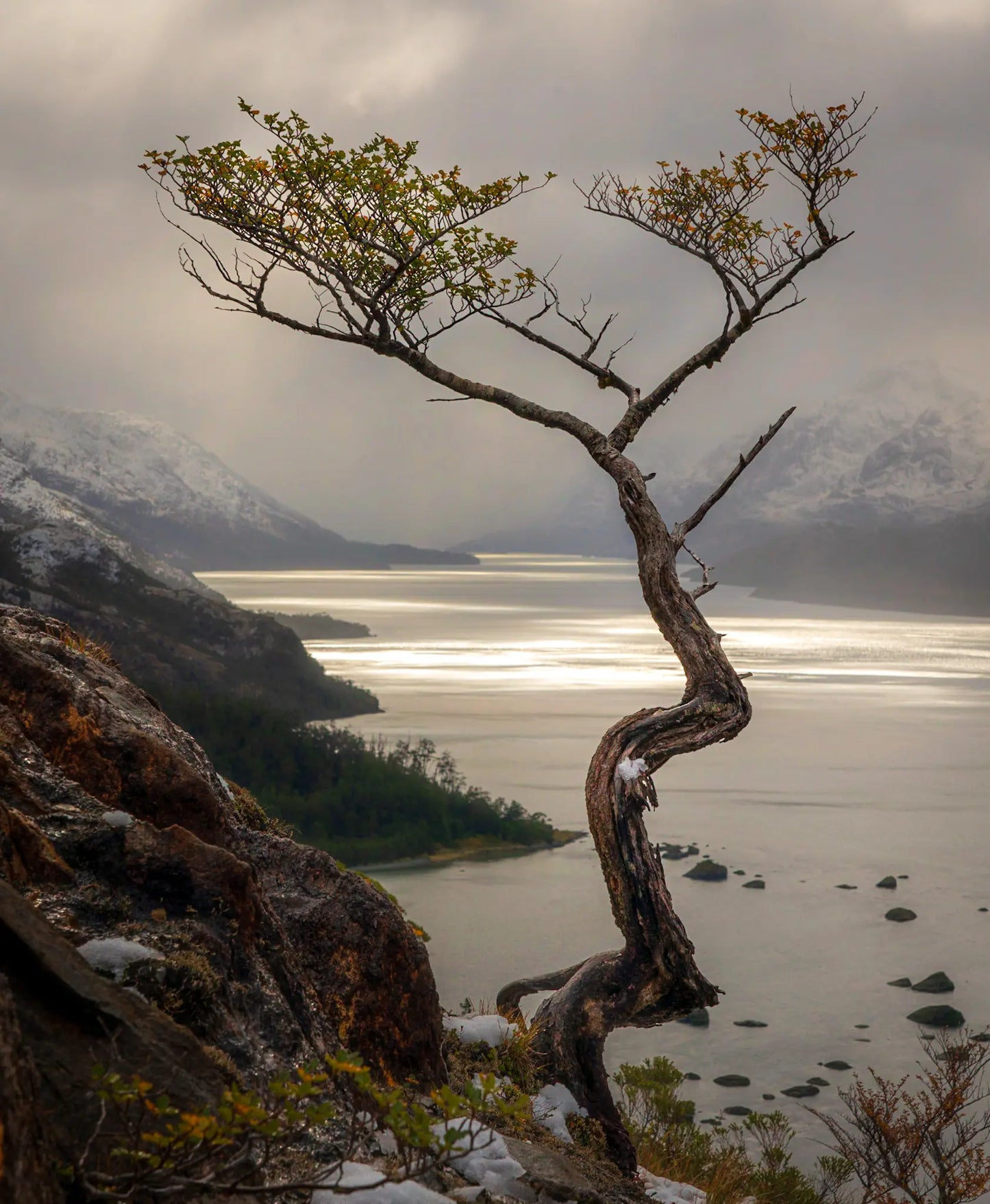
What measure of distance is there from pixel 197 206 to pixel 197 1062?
29.7ft

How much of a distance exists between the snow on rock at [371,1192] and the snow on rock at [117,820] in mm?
2090

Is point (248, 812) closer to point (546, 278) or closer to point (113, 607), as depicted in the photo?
point (546, 278)

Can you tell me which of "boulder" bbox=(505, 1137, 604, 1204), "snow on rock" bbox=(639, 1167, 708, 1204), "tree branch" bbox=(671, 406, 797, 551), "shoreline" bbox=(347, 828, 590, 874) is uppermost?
"tree branch" bbox=(671, 406, 797, 551)

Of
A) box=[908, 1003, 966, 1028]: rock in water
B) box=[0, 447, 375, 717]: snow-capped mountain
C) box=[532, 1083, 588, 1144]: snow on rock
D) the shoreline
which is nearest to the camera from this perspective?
box=[532, 1083, 588, 1144]: snow on rock

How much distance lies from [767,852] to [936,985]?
20.7 m

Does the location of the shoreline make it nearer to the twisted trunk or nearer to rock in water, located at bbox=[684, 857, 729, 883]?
rock in water, located at bbox=[684, 857, 729, 883]

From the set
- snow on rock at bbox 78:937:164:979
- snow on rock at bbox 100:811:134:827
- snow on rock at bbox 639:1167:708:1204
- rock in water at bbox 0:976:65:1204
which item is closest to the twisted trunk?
snow on rock at bbox 639:1167:708:1204

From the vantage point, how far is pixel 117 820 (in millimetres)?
5715

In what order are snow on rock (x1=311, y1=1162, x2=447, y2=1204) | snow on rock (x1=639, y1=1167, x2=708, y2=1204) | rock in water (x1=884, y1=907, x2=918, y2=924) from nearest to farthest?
snow on rock (x1=311, y1=1162, x2=447, y2=1204) < snow on rock (x1=639, y1=1167, x2=708, y2=1204) < rock in water (x1=884, y1=907, x2=918, y2=924)

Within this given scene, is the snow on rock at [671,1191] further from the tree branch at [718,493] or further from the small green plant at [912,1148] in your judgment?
the small green plant at [912,1148]

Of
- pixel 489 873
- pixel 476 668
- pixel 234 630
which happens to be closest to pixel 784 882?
pixel 489 873

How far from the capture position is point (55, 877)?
5.26 m

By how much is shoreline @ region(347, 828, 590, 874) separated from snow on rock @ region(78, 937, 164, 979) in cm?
5929

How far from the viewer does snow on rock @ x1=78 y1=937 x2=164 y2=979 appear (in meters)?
4.77
